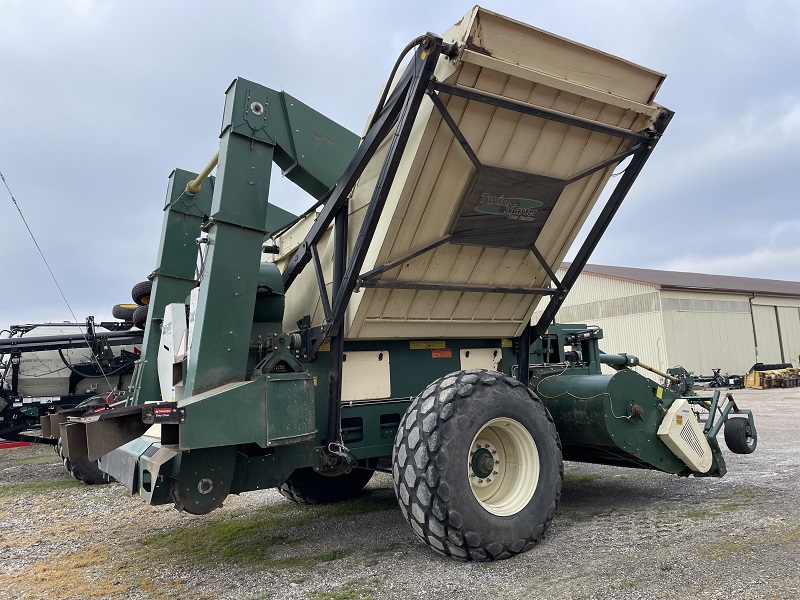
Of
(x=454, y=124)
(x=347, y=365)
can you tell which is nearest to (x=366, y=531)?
(x=347, y=365)

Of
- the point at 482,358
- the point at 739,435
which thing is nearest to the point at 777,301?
the point at 739,435

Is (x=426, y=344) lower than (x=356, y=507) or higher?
higher

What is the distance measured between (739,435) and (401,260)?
4.06 metres

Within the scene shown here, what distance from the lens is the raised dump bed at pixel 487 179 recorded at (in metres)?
3.88

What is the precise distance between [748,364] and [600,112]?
27940 millimetres

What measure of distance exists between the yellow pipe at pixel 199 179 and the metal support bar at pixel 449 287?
5.95ft

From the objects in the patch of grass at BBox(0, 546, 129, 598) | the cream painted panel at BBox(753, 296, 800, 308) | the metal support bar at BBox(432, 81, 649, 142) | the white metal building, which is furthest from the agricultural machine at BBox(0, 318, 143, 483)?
the cream painted panel at BBox(753, 296, 800, 308)

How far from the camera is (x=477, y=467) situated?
4203 millimetres

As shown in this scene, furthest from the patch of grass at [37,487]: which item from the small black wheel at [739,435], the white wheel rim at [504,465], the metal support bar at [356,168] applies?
the small black wheel at [739,435]

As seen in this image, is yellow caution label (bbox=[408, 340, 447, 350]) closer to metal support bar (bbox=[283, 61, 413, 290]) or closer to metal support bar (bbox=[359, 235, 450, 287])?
metal support bar (bbox=[359, 235, 450, 287])

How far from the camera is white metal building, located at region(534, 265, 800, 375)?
Answer: 25609 millimetres

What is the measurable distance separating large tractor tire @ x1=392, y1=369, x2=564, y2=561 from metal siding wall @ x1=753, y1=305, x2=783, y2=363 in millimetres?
28934

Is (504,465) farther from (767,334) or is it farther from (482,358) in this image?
(767,334)

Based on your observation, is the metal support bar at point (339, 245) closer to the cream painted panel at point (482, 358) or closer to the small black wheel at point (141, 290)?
the cream painted panel at point (482, 358)
